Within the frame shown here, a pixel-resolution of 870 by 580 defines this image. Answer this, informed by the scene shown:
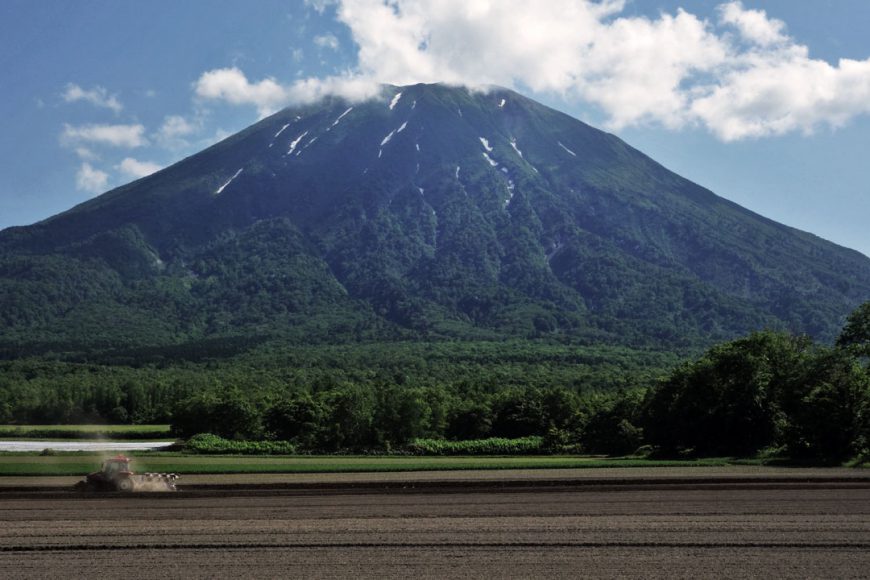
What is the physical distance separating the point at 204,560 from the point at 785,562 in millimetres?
13587

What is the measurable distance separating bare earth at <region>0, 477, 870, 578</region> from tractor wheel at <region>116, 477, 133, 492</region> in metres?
1.63

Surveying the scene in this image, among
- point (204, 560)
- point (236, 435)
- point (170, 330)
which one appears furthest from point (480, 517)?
point (170, 330)

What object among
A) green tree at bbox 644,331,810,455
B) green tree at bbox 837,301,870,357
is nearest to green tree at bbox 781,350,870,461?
green tree at bbox 644,331,810,455

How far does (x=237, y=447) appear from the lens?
59.7 metres

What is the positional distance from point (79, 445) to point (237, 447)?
659 inches

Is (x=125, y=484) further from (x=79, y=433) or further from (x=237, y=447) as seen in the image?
(x=79, y=433)

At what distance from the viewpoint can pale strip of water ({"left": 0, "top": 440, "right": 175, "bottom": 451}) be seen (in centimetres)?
6097

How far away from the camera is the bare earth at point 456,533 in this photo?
18469 millimetres

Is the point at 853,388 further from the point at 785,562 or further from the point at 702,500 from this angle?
the point at 785,562

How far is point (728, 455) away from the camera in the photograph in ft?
151

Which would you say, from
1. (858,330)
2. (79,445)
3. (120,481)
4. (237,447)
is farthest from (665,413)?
(79,445)

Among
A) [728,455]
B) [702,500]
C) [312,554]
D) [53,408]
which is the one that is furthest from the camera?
[53,408]

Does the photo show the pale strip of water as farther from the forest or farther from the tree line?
the tree line

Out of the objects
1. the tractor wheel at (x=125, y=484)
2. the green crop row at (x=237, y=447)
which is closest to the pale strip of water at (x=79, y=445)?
the green crop row at (x=237, y=447)
